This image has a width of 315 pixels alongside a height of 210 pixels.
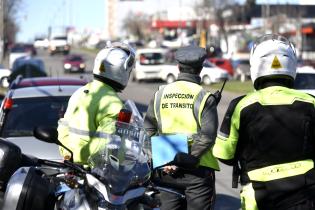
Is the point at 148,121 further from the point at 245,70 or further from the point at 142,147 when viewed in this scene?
the point at 245,70

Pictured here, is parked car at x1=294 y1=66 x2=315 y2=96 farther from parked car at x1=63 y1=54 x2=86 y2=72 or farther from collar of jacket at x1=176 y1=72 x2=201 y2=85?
parked car at x1=63 y1=54 x2=86 y2=72

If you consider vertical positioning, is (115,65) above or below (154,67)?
above

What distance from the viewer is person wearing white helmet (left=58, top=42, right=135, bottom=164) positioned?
4703 mm

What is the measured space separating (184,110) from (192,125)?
0.38 ft

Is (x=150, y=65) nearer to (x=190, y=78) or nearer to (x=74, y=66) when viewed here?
(x=74, y=66)

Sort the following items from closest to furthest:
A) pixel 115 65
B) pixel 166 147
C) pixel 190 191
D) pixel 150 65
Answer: pixel 115 65, pixel 166 147, pixel 190 191, pixel 150 65

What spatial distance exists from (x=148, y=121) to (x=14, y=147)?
100 centimetres

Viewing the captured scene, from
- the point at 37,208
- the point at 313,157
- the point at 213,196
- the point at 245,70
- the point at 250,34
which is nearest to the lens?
the point at 313,157

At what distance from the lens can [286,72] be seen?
13.9 ft

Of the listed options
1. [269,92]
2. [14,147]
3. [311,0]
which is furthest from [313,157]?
[311,0]

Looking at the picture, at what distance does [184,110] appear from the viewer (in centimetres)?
539

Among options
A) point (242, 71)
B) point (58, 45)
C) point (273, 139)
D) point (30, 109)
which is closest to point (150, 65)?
point (242, 71)

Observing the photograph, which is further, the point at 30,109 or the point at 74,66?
the point at 74,66

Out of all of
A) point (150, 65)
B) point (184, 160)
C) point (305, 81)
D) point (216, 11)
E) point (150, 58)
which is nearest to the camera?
point (184, 160)
